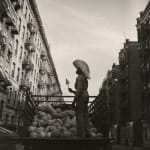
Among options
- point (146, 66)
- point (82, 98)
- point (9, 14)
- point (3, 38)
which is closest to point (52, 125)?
point (82, 98)

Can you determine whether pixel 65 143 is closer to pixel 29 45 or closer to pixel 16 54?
pixel 16 54

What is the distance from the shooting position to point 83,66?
4.91 metres

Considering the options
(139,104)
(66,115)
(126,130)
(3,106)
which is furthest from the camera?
(126,130)

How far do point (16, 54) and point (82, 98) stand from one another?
2932 centimetres

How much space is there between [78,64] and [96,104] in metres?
2.38

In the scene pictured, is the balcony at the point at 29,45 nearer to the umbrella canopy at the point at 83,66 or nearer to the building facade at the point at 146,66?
the building facade at the point at 146,66

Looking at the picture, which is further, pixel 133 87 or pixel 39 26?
pixel 39 26

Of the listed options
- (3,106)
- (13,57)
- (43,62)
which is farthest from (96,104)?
→ (43,62)

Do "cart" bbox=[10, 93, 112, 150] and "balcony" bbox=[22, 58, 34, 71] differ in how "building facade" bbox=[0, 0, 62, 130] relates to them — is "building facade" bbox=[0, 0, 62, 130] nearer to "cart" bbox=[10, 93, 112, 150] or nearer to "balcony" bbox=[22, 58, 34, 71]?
"balcony" bbox=[22, 58, 34, 71]

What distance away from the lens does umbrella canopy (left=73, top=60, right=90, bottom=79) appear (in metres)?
4.84

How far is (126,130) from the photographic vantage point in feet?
139

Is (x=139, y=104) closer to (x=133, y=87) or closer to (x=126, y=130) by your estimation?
(x=133, y=87)

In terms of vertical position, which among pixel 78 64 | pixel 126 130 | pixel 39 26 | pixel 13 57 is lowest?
pixel 126 130

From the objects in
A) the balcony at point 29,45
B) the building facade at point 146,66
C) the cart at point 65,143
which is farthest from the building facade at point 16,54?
the cart at point 65,143
